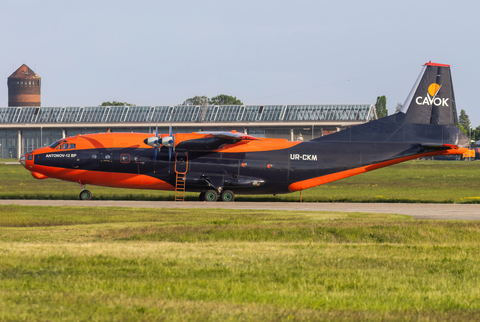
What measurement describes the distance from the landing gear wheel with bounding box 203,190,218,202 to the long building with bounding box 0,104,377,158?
217ft

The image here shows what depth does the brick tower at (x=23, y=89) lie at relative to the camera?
190 meters

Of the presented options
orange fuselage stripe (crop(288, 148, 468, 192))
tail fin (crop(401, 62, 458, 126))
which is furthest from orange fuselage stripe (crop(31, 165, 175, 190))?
tail fin (crop(401, 62, 458, 126))

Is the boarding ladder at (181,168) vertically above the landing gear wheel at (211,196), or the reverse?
the boarding ladder at (181,168)

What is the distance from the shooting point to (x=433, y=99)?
118ft

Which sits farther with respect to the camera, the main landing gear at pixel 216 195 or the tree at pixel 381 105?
the tree at pixel 381 105

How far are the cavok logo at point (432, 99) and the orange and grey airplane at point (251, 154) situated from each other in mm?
68

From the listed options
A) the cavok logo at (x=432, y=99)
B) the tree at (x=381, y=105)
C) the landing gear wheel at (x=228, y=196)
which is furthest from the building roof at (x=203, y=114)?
the tree at (x=381, y=105)

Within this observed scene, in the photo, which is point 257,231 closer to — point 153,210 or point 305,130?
point 153,210

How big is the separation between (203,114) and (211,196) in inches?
2938

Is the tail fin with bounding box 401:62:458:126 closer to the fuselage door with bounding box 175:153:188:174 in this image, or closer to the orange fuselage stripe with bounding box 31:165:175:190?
the fuselage door with bounding box 175:153:188:174

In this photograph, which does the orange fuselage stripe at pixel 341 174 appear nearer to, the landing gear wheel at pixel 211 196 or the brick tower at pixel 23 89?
the landing gear wheel at pixel 211 196

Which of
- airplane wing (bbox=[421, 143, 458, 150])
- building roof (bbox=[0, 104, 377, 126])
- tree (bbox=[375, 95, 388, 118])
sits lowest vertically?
airplane wing (bbox=[421, 143, 458, 150])

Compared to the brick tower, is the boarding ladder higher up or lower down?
lower down

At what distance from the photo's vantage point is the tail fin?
117ft
